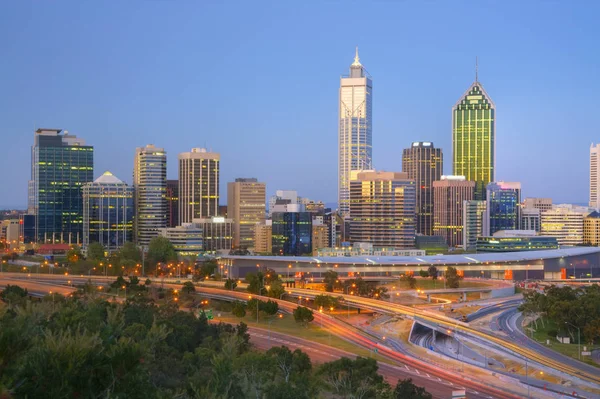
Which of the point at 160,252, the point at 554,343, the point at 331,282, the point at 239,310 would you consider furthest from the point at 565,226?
the point at 239,310

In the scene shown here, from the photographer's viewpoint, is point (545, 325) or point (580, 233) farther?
point (580, 233)

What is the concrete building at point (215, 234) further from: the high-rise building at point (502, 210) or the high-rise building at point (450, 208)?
the high-rise building at point (502, 210)

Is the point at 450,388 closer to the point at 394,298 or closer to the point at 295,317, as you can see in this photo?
the point at 295,317

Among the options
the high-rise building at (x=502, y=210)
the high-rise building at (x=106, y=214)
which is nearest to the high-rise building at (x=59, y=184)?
the high-rise building at (x=106, y=214)

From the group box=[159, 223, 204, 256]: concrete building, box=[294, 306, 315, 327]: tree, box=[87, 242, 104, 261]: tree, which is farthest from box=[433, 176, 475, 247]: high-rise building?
box=[294, 306, 315, 327]: tree

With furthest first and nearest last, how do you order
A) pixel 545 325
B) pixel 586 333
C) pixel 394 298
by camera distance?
1. pixel 394 298
2. pixel 545 325
3. pixel 586 333

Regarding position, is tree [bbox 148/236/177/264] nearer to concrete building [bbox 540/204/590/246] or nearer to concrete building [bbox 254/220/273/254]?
concrete building [bbox 254/220/273/254]

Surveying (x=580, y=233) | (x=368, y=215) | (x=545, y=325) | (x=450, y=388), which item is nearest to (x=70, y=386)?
(x=450, y=388)

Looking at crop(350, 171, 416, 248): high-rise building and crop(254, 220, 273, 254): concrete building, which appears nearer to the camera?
crop(350, 171, 416, 248): high-rise building

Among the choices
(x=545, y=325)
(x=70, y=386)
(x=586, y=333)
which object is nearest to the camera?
(x=70, y=386)
